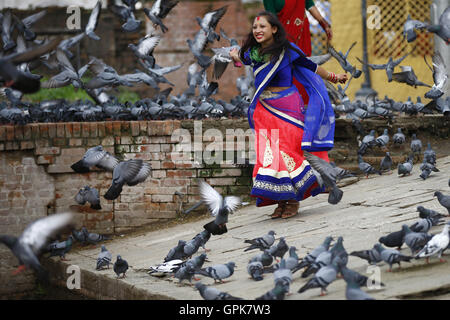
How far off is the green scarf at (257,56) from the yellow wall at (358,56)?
6336 mm

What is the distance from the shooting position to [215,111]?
732 cm

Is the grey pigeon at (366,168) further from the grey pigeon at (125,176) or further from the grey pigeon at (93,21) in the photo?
the grey pigeon at (93,21)

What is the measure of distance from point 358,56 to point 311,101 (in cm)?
659

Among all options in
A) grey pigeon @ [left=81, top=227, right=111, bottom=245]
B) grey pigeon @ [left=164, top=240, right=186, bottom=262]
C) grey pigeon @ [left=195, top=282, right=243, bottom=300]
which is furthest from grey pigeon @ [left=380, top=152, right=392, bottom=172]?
grey pigeon @ [left=195, top=282, right=243, bottom=300]

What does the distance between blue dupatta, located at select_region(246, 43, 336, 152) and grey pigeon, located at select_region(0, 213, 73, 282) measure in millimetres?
2238

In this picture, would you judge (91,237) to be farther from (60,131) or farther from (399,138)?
(399,138)

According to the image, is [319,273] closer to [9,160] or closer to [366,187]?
[366,187]

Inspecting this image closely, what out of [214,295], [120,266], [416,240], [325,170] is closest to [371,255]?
[416,240]

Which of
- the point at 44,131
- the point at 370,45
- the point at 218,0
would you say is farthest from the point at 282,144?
the point at 218,0

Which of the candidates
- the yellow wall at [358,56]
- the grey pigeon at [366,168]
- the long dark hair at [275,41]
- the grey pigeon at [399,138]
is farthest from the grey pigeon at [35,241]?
the yellow wall at [358,56]

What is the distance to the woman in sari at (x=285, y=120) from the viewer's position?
5.62m

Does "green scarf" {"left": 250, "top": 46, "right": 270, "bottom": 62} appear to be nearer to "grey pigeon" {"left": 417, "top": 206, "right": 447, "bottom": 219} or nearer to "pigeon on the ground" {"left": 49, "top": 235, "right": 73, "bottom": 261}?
"grey pigeon" {"left": 417, "top": 206, "right": 447, "bottom": 219}

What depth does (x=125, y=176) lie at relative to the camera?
218 inches

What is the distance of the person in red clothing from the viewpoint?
20.2ft
